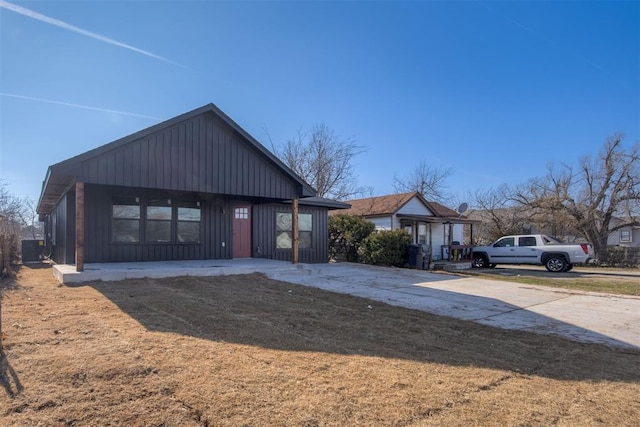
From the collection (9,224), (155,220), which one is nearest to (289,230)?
(155,220)

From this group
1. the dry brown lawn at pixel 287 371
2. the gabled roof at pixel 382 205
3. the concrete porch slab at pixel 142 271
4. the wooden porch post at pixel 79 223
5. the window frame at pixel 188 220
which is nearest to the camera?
the dry brown lawn at pixel 287 371

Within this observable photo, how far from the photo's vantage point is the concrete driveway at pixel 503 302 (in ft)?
20.6

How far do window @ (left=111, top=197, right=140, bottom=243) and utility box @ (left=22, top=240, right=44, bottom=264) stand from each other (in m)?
7.68

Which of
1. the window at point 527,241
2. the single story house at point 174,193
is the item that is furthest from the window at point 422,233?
the single story house at point 174,193

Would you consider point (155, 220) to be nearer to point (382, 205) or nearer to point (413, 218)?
point (382, 205)

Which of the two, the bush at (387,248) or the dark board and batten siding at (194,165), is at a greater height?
the dark board and batten siding at (194,165)

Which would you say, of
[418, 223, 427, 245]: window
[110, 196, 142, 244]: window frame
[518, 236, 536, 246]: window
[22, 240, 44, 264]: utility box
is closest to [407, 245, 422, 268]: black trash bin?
[418, 223, 427, 245]: window

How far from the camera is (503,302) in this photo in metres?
8.52

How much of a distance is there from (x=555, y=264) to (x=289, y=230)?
38.2ft

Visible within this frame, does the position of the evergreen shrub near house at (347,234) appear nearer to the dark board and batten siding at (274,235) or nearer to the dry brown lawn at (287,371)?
the dark board and batten siding at (274,235)

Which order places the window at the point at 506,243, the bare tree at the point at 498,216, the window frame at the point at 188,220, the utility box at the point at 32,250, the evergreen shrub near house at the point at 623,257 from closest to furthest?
the window frame at the point at 188,220
the utility box at the point at 32,250
the window at the point at 506,243
the evergreen shrub near house at the point at 623,257
the bare tree at the point at 498,216

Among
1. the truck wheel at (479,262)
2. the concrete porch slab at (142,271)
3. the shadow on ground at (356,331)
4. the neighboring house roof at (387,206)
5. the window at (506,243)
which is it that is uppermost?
the neighboring house roof at (387,206)

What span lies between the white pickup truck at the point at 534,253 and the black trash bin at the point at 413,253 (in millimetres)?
5109

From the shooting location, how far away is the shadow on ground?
443 cm
